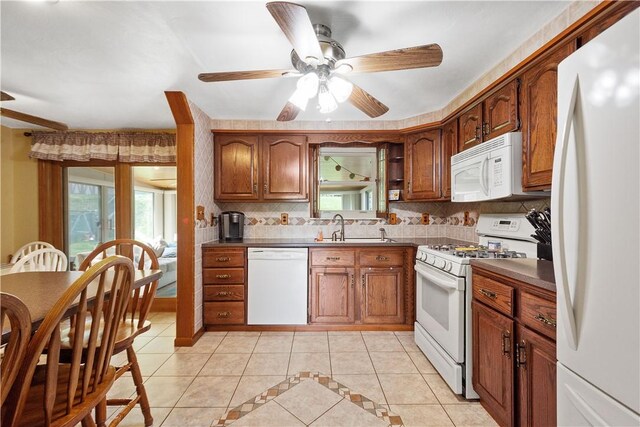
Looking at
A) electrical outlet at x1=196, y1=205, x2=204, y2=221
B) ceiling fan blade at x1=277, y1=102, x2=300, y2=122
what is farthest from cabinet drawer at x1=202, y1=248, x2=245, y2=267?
ceiling fan blade at x1=277, y1=102, x2=300, y2=122

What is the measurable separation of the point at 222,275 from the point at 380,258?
162cm

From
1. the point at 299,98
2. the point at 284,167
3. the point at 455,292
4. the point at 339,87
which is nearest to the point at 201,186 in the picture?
the point at 284,167

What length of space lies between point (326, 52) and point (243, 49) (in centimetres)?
60

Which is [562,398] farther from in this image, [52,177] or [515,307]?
[52,177]

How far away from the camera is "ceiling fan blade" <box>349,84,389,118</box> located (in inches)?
68.3

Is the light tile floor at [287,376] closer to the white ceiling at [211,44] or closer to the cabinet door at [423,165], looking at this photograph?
the cabinet door at [423,165]

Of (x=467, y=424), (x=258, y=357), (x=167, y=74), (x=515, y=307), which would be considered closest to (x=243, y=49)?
(x=167, y=74)

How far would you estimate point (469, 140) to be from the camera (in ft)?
7.64

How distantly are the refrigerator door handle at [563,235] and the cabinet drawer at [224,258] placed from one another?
2.45 meters

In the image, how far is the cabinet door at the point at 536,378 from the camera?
44.0 inches

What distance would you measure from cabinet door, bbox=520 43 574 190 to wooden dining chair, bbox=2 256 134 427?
7.20 feet

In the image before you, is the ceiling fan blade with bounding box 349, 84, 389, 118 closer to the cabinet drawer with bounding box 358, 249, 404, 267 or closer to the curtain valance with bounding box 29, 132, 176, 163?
the cabinet drawer with bounding box 358, 249, 404, 267

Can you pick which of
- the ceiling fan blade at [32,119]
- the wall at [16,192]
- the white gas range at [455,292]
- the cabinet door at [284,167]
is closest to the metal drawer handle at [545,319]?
the white gas range at [455,292]

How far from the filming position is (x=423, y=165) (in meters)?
2.88
